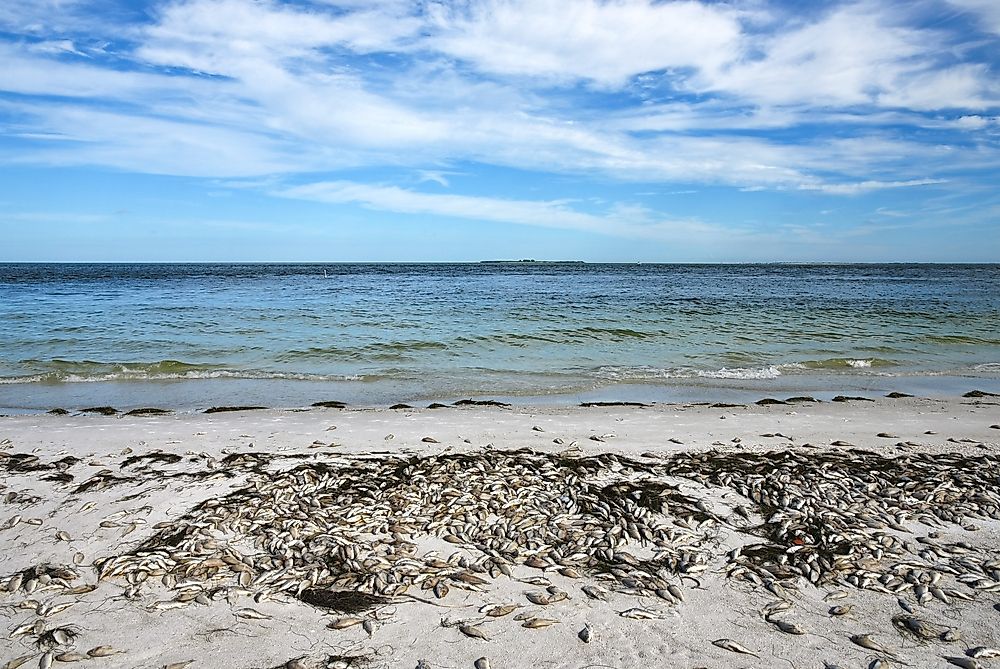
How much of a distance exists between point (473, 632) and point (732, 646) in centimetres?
184

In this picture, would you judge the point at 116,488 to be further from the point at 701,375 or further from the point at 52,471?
the point at 701,375

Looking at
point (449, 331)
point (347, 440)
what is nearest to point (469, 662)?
point (347, 440)

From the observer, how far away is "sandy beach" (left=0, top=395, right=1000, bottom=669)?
14.2 ft

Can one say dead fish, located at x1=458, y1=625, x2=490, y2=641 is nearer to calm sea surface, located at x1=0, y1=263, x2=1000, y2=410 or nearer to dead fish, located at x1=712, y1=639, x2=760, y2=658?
dead fish, located at x1=712, y1=639, x2=760, y2=658

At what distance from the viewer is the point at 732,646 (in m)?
4.29

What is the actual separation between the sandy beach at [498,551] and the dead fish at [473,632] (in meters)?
0.02

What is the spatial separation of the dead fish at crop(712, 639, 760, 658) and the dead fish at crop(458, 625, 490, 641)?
1.64 meters

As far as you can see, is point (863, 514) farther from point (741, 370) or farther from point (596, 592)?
point (741, 370)

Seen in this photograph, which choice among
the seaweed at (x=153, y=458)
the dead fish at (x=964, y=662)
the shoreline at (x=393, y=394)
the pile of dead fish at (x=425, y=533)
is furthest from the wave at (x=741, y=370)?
the dead fish at (x=964, y=662)

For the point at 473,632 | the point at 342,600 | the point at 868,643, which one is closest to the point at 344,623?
the point at 342,600

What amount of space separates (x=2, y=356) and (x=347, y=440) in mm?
14330

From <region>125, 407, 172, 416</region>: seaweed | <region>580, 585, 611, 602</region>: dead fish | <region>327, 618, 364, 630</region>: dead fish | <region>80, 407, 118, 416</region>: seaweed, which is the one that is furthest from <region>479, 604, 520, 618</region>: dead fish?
<region>80, 407, 118, 416</region>: seaweed

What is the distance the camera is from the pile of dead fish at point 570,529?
5.11 metres

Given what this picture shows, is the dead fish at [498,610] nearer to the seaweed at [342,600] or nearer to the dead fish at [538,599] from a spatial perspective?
the dead fish at [538,599]
